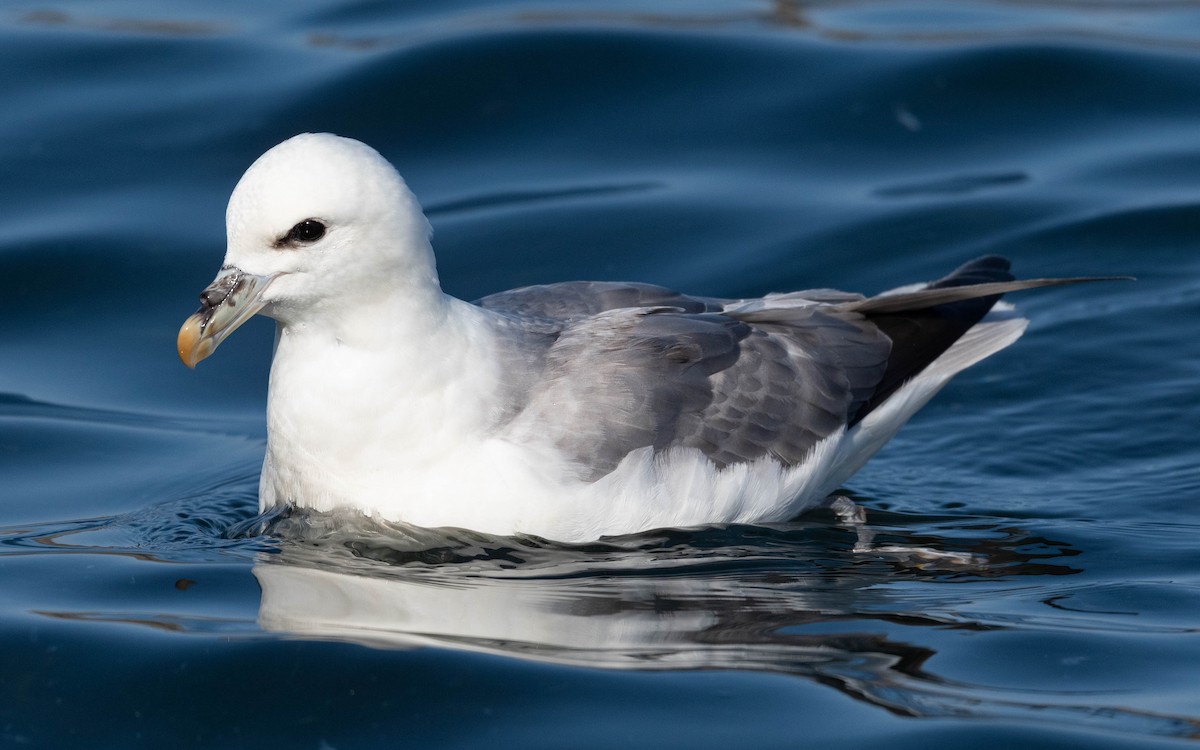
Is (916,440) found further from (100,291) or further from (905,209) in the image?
(100,291)

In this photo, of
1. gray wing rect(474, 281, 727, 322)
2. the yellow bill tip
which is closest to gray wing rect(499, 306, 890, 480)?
gray wing rect(474, 281, 727, 322)

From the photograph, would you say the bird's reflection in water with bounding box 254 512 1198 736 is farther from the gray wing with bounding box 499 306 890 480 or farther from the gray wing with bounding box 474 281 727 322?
the gray wing with bounding box 474 281 727 322

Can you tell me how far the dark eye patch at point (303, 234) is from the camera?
5121mm

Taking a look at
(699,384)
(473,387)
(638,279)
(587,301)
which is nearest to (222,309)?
(473,387)

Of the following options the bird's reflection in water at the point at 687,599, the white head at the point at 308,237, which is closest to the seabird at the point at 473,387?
the white head at the point at 308,237

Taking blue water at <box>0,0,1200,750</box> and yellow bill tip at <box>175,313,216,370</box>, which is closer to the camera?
blue water at <box>0,0,1200,750</box>

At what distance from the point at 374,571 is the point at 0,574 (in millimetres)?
1264

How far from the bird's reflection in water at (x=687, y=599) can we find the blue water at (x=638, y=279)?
0.02 meters

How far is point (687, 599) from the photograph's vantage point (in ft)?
16.8

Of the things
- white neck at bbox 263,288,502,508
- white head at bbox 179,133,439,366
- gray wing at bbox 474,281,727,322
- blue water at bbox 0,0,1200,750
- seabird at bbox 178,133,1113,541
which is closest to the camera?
blue water at bbox 0,0,1200,750

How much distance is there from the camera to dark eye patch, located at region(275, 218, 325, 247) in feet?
16.8

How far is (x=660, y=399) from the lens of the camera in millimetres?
5652

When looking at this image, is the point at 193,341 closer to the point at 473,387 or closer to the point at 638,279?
the point at 473,387

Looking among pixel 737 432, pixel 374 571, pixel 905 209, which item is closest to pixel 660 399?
pixel 737 432
